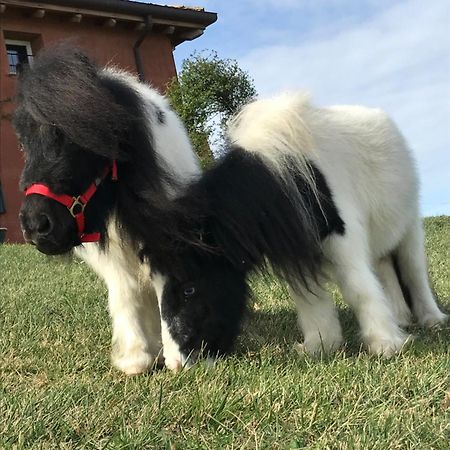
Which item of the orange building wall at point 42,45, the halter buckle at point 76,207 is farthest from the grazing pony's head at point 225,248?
the orange building wall at point 42,45

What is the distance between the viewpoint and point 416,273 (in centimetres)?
400

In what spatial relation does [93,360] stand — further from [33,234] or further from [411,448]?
[411,448]

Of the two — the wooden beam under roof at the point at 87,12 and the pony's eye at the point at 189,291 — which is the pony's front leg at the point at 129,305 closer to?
the pony's eye at the point at 189,291

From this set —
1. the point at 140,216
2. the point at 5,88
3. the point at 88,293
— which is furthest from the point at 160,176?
the point at 5,88

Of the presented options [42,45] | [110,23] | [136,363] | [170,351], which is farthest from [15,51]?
[170,351]

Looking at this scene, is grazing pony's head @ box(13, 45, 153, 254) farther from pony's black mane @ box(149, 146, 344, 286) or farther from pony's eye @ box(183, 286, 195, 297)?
pony's eye @ box(183, 286, 195, 297)

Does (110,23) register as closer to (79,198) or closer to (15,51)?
(15,51)

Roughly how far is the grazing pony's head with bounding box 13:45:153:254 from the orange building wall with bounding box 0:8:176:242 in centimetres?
1046

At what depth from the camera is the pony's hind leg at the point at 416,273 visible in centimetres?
395

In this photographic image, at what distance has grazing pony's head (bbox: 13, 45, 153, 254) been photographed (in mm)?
2420

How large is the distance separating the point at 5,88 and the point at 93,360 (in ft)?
41.5

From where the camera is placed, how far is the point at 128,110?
2.70 m

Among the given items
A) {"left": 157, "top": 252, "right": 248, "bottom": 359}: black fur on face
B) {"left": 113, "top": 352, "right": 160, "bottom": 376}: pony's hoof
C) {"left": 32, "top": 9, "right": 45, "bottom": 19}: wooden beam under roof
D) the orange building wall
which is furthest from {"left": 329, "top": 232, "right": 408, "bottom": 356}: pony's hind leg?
{"left": 32, "top": 9, "right": 45, "bottom": 19}: wooden beam under roof

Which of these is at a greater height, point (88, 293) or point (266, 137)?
point (266, 137)
